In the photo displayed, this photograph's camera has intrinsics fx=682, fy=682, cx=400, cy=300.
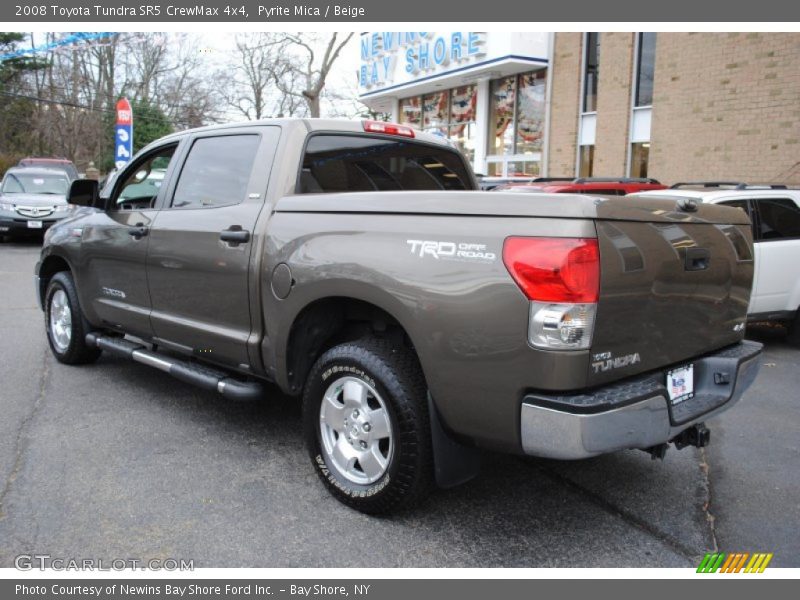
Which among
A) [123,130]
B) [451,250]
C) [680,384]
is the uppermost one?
[123,130]

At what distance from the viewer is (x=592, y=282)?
102 inches

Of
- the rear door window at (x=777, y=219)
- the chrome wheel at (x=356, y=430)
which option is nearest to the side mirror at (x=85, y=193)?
the chrome wheel at (x=356, y=430)

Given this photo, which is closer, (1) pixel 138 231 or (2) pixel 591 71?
(1) pixel 138 231

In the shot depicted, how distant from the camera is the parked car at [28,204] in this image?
49.5 feet

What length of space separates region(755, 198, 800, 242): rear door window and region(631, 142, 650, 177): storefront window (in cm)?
868

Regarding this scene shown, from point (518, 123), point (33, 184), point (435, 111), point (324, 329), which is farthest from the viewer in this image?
point (435, 111)

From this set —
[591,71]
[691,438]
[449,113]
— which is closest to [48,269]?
[691,438]

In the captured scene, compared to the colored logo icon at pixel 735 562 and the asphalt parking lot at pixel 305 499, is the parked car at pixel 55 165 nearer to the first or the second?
the asphalt parking lot at pixel 305 499

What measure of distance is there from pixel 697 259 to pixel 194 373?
2.91 metres

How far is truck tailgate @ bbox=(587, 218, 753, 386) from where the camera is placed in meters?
2.67

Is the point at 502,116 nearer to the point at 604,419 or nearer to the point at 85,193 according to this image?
the point at 85,193

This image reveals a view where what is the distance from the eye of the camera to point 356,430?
3.34 metres

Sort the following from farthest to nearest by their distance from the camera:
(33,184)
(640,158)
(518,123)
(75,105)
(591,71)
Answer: (75,105)
(518,123)
(591,71)
(33,184)
(640,158)

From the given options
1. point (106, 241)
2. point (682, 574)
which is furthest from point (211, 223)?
point (682, 574)
